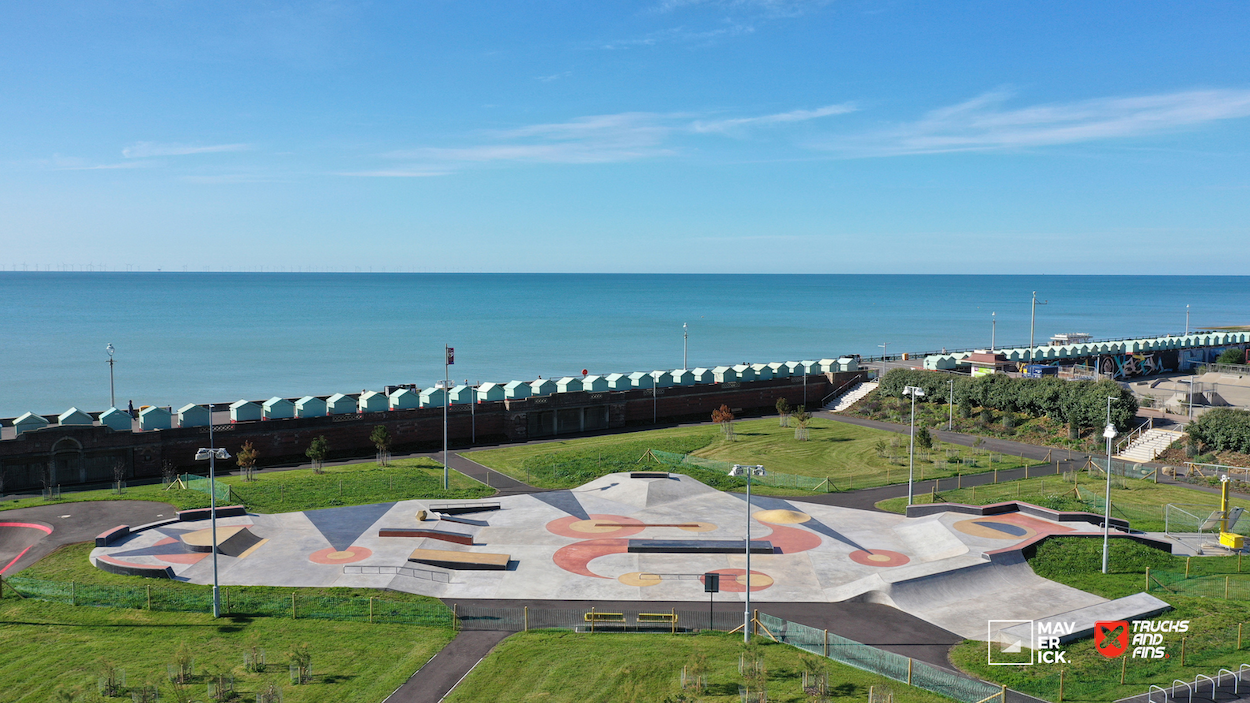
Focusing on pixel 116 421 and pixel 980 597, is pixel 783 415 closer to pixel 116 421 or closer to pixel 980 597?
pixel 980 597

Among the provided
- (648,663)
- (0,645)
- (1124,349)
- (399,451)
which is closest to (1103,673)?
(648,663)

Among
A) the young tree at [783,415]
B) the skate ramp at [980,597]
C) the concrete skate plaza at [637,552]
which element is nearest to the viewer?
the skate ramp at [980,597]

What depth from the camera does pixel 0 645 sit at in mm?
27469

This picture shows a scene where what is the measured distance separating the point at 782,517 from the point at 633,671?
20.4m

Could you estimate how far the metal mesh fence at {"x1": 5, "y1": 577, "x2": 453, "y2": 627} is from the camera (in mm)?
30203

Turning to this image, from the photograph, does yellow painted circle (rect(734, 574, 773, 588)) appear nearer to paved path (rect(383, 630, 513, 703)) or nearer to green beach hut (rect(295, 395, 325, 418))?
paved path (rect(383, 630, 513, 703))

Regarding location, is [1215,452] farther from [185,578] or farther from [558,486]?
[185,578]

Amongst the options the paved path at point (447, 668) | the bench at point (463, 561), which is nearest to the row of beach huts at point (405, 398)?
the bench at point (463, 561)

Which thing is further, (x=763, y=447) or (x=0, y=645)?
(x=763, y=447)

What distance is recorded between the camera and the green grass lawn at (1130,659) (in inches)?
991

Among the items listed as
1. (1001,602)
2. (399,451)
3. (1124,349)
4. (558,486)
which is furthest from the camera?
(1124,349)

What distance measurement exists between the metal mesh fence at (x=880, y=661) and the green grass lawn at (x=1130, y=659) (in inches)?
60.8

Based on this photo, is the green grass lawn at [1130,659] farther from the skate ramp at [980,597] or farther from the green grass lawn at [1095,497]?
the green grass lawn at [1095,497]

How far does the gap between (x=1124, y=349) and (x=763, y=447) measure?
65543mm
